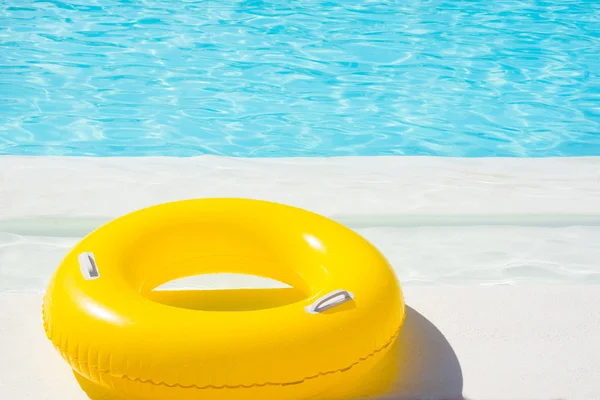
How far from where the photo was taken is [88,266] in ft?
6.97

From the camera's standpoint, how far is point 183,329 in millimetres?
1907

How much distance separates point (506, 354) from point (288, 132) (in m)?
2.89

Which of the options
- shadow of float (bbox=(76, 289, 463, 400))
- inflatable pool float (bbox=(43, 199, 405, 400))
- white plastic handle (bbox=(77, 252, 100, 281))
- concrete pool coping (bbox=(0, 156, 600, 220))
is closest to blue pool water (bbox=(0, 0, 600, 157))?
concrete pool coping (bbox=(0, 156, 600, 220))

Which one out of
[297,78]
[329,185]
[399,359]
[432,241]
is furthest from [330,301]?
[297,78]

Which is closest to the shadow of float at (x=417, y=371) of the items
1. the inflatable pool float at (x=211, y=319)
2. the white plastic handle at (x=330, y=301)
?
the inflatable pool float at (x=211, y=319)

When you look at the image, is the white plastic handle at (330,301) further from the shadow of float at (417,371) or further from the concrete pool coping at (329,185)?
the concrete pool coping at (329,185)

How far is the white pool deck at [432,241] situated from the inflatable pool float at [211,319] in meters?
0.26

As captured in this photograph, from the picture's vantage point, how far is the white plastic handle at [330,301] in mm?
2000

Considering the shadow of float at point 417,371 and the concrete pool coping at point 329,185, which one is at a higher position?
the shadow of float at point 417,371

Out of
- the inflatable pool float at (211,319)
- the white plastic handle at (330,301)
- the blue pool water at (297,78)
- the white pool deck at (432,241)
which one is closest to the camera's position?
the inflatable pool float at (211,319)

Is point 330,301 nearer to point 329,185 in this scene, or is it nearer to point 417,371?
point 417,371

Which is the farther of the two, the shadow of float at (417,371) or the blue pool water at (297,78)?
the blue pool water at (297,78)

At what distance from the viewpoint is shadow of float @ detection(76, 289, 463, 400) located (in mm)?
2174

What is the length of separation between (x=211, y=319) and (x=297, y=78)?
4.04 metres
